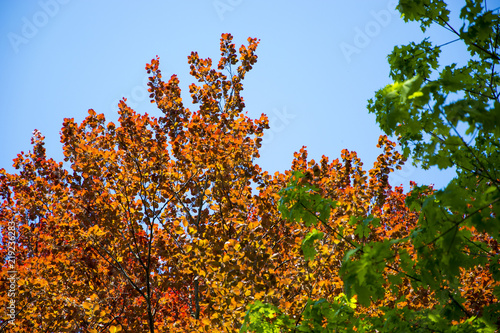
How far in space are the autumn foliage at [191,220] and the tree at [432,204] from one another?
1749 mm

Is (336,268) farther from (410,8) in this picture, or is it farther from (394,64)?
(410,8)

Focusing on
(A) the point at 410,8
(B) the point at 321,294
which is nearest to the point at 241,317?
(B) the point at 321,294

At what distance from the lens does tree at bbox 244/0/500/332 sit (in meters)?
1.80

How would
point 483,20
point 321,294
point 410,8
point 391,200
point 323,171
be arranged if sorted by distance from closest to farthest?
1. point 483,20
2. point 410,8
3. point 321,294
4. point 323,171
5. point 391,200

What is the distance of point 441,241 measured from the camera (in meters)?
1.92

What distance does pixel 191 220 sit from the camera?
617cm

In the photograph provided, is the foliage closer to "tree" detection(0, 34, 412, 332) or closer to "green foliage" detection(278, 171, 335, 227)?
"tree" detection(0, 34, 412, 332)

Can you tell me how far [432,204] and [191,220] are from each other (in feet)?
15.7

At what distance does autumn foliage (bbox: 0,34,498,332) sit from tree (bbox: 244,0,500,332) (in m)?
1.75

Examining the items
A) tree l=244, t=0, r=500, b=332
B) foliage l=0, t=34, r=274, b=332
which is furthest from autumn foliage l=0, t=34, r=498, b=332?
tree l=244, t=0, r=500, b=332

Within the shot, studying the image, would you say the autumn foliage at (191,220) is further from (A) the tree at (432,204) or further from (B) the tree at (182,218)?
(A) the tree at (432,204)

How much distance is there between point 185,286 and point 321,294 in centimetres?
262

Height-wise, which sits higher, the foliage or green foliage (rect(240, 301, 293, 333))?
the foliage

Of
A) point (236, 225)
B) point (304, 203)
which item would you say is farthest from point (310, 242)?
point (236, 225)
